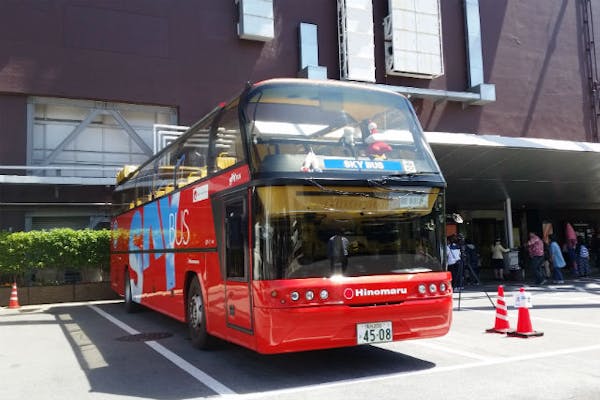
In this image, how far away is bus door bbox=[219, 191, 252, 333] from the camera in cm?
652

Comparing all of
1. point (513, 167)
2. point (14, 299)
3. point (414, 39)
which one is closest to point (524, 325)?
point (513, 167)

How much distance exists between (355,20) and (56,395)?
22.0 meters

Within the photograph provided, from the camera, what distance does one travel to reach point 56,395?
598 cm

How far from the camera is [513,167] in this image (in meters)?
17.2

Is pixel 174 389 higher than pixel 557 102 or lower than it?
lower

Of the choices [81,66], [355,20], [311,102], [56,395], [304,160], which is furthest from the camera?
[355,20]

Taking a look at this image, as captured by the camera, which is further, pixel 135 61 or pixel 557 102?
pixel 557 102

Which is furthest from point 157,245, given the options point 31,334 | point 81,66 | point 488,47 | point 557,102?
point 557,102

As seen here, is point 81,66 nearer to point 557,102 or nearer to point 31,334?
point 31,334

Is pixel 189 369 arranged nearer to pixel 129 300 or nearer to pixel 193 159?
pixel 193 159

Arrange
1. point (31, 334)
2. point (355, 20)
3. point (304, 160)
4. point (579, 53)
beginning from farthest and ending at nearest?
point (579, 53) < point (355, 20) < point (31, 334) < point (304, 160)

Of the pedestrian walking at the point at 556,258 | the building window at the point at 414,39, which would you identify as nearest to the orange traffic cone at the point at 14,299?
the pedestrian walking at the point at 556,258

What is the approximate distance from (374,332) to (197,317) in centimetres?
324

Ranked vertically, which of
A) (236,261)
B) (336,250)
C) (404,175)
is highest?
(404,175)
